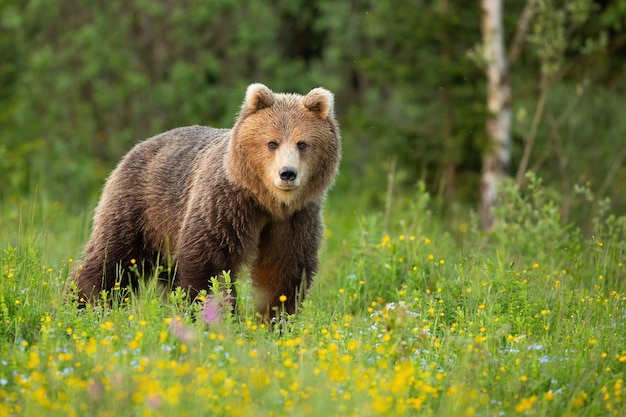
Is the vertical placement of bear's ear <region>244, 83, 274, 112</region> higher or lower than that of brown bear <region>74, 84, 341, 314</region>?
higher

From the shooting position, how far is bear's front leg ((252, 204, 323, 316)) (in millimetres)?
6559

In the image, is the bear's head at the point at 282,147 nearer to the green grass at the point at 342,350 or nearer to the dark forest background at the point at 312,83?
the green grass at the point at 342,350

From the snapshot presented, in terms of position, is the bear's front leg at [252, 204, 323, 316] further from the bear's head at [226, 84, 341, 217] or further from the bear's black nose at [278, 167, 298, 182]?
the bear's black nose at [278, 167, 298, 182]

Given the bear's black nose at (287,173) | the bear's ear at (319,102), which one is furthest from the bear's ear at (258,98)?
the bear's black nose at (287,173)

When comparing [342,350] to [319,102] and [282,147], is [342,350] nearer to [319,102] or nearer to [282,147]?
[282,147]

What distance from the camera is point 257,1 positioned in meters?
14.7

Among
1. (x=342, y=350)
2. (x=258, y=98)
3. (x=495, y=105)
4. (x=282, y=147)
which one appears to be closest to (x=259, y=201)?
(x=282, y=147)

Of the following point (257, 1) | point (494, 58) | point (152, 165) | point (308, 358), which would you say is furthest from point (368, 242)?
point (257, 1)

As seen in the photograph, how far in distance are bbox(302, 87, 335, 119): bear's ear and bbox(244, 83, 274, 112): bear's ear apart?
9.2 inches

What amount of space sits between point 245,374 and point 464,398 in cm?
102

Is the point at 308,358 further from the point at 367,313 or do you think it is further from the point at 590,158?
the point at 590,158

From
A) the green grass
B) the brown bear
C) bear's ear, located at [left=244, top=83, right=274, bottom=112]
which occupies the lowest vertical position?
the green grass

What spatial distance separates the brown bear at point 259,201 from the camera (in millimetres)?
6395

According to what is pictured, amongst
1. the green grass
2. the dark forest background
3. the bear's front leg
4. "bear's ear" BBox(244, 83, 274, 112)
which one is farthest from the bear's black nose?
the dark forest background
